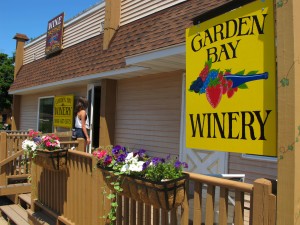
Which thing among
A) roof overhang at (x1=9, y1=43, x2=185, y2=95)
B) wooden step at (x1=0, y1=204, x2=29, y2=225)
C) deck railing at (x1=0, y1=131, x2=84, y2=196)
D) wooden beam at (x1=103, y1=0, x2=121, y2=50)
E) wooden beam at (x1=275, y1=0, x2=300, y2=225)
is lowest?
wooden step at (x1=0, y1=204, x2=29, y2=225)

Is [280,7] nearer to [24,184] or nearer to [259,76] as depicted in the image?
[259,76]

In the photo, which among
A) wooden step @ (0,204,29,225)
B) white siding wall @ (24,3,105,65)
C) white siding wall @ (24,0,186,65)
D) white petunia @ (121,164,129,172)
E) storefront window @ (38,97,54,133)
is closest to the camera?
white petunia @ (121,164,129,172)

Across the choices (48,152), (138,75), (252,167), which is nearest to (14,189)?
(48,152)

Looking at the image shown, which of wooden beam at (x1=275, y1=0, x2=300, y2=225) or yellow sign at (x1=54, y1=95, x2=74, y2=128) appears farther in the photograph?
yellow sign at (x1=54, y1=95, x2=74, y2=128)

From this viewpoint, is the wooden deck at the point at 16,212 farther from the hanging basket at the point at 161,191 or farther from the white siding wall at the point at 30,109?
the white siding wall at the point at 30,109

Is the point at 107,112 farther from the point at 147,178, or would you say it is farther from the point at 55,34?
the point at 147,178

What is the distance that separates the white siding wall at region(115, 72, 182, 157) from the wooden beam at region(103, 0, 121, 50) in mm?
1111

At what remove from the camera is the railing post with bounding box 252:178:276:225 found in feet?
6.48

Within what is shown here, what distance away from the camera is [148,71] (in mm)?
7043

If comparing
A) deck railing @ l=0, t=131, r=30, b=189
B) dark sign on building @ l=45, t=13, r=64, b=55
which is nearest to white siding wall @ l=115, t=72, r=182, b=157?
deck railing @ l=0, t=131, r=30, b=189

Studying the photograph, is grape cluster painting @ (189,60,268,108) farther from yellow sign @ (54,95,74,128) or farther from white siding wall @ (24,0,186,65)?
yellow sign @ (54,95,74,128)

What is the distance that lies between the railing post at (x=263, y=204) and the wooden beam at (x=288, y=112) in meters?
0.10

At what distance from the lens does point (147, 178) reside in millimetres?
2684

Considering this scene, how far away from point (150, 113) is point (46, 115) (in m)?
6.23
